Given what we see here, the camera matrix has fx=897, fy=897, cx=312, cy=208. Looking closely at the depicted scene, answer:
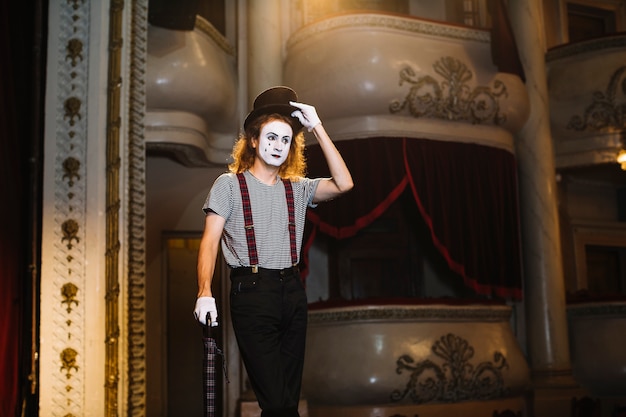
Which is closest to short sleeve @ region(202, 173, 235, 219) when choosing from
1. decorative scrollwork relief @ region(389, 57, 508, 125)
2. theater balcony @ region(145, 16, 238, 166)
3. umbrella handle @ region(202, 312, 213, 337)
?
umbrella handle @ region(202, 312, 213, 337)

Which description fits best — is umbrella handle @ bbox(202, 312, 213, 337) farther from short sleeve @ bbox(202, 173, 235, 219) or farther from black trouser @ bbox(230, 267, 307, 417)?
short sleeve @ bbox(202, 173, 235, 219)

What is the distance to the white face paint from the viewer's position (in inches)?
128

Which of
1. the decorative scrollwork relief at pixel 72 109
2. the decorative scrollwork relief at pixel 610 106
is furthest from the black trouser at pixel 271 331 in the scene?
the decorative scrollwork relief at pixel 610 106

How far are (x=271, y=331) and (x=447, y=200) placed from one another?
17.9 feet

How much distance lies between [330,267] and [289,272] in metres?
6.08

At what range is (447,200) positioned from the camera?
8328 mm

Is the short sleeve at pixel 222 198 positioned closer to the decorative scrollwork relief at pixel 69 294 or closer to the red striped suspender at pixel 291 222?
the red striped suspender at pixel 291 222

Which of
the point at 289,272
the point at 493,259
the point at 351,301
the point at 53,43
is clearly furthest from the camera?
the point at 493,259

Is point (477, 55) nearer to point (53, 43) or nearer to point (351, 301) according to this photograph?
point (351, 301)

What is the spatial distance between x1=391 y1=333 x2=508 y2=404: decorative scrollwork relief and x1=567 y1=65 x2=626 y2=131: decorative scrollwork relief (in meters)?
2.86

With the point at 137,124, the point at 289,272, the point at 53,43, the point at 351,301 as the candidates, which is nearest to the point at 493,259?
the point at 351,301

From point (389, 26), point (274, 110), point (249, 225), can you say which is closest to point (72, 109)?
point (274, 110)

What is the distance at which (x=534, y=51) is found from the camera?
9344 mm

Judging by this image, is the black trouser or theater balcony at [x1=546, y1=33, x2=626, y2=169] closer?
the black trouser
